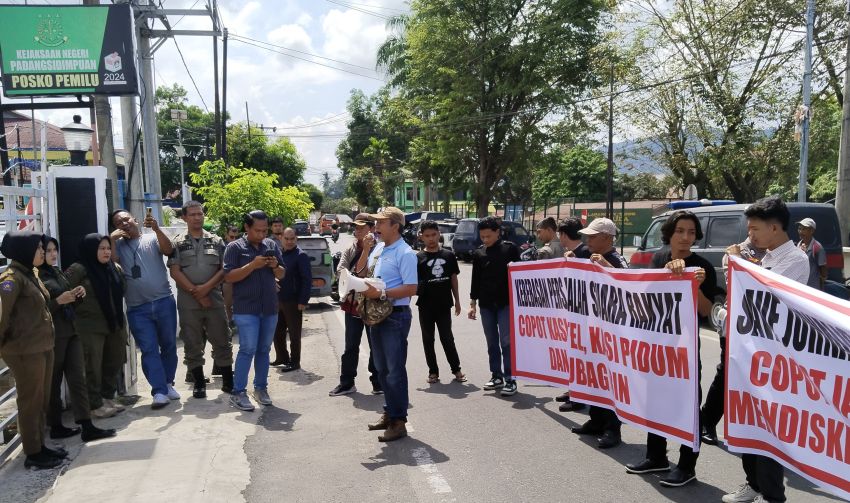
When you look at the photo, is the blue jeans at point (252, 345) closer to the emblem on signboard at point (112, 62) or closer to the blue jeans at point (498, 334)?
the blue jeans at point (498, 334)

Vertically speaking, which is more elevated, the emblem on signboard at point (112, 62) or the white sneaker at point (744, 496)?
the emblem on signboard at point (112, 62)

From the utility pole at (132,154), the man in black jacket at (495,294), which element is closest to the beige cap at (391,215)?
the man in black jacket at (495,294)

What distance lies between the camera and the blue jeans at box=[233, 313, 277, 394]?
6270 mm

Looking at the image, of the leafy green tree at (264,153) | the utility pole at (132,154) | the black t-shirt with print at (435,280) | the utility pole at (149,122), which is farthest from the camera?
the leafy green tree at (264,153)

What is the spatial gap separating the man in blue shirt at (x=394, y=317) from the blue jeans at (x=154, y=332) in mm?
2316

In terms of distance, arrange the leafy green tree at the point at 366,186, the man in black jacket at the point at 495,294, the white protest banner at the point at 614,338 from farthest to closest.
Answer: the leafy green tree at the point at 366,186 < the man in black jacket at the point at 495,294 < the white protest banner at the point at 614,338

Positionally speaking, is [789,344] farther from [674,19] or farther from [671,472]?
[674,19]

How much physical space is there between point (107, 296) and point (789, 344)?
524 cm

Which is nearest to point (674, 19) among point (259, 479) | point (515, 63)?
point (515, 63)

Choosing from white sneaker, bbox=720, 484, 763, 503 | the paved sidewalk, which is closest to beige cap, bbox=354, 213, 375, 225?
the paved sidewalk

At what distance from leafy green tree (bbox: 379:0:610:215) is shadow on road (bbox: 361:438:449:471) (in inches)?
1101

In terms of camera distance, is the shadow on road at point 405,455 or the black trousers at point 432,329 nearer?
the shadow on road at point 405,455

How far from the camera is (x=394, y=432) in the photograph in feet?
17.7

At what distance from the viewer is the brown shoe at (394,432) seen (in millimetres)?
5384
